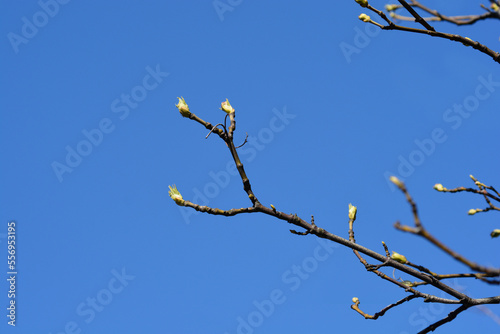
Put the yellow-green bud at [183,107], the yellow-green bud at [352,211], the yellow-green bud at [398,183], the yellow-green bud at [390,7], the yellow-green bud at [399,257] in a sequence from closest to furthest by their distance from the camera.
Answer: the yellow-green bud at [398,183]
the yellow-green bud at [399,257]
the yellow-green bud at [183,107]
the yellow-green bud at [390,7]
the yellow-green bud at [352,211]

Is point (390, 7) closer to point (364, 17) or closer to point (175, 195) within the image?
point (364, 17)

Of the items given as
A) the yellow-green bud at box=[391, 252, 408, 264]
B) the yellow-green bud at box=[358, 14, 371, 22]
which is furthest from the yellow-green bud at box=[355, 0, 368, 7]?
the yellow-green bud at box=[391, 252, 408, 264]

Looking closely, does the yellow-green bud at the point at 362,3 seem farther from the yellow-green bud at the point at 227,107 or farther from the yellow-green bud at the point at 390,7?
the yellow-green bud at the point at 227,107

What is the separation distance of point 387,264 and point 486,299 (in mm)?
592

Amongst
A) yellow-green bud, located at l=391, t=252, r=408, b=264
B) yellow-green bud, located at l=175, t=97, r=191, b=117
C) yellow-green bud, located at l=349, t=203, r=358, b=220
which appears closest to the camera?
yellow-green bud, located at l=391, t=252, r=408, b=264

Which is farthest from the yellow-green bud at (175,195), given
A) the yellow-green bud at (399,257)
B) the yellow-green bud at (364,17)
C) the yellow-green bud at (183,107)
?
the yellow-green bud at (364,17)

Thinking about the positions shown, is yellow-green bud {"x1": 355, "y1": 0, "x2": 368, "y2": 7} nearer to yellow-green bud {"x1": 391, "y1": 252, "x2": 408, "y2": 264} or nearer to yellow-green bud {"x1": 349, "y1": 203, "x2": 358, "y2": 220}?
yellow-green bud {"x1": 349, "y1": 203, "x2": 358, "y2": 220}

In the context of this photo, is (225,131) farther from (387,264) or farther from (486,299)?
(486,299)

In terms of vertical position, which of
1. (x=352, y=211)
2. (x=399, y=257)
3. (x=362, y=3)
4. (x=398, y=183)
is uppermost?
(x=362, y=3)

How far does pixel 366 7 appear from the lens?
2752 mm

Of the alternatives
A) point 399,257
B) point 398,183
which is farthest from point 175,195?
point 398,183

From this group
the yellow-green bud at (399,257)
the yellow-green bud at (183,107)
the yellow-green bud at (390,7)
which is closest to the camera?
the yellow-green bud at (399,257)

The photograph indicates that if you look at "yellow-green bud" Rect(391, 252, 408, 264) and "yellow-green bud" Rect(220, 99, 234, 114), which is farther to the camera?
"yellow-green bud" Rect(220, 99, 234, 114)

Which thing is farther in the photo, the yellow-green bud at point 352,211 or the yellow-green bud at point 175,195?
the yellow-green bud at point 352,211
